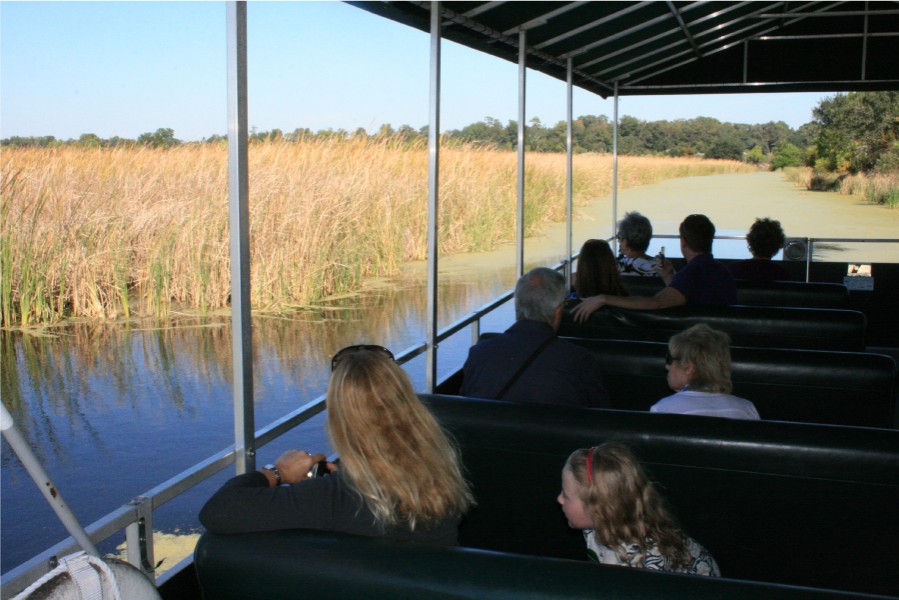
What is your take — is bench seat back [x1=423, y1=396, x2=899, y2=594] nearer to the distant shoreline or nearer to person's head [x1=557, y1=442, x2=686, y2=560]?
person's head [x1=557, y1=442, x2=686, y2=560]

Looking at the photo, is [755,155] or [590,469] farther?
[755,155]

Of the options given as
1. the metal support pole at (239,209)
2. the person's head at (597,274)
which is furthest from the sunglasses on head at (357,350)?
→ the person's head at (597,274)

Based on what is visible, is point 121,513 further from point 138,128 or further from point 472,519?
point 138,128

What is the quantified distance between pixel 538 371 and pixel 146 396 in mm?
4802

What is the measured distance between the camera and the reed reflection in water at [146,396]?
4.89m

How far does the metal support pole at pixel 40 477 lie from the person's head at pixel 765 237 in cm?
424

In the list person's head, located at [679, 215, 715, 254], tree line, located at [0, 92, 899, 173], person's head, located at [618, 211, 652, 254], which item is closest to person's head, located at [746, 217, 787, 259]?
person's head, located at [618, 211, 652, 254]

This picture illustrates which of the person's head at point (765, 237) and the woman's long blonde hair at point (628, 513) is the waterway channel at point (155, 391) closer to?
the person's head at point (765, 237)

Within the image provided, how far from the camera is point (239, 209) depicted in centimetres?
184

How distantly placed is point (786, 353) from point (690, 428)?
3.09 ft

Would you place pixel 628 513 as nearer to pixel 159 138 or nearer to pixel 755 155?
pixel 159 138

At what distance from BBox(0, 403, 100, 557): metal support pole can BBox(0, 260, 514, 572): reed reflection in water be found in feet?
10.4

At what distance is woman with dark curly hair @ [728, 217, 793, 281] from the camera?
4.82 meters

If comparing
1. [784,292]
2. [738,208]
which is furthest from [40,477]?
[738,208]
